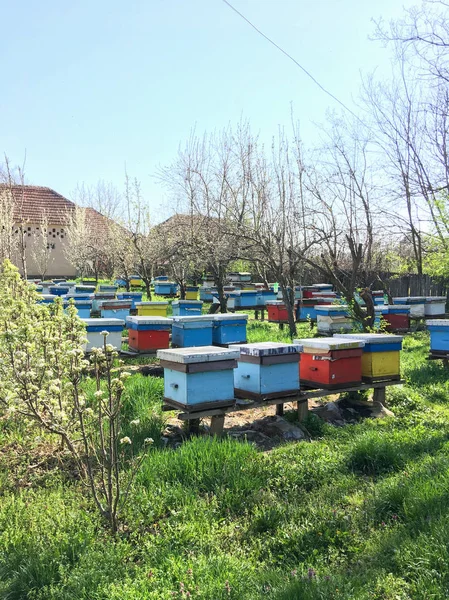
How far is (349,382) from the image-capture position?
21.4 ft

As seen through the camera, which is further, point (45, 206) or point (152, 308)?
point (45, 206)

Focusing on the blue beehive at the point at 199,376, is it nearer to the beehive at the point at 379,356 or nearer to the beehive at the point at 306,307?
the beehive at the point at 379,356

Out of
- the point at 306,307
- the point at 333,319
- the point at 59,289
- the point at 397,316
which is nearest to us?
the point at 333,319

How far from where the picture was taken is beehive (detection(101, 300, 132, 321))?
10.4m

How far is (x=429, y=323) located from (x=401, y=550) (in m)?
6.47

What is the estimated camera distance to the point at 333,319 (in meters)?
11.1

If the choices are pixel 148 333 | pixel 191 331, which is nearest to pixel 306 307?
pixel 191 331

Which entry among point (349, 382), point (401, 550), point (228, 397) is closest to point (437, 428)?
point (349, 382)

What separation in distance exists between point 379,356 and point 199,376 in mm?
2844

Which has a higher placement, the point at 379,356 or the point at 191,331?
the point at 191,331

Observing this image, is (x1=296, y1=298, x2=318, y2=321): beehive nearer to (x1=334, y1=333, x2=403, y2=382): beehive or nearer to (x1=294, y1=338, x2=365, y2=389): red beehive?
(x1=334, y1=333, x2=403, y2=382): beehive

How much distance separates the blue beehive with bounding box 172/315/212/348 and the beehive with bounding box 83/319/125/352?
0.85 metres

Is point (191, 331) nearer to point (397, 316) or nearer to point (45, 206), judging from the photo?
point (397, 316)

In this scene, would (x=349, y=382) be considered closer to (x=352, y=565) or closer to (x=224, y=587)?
(x=352, y=565)
